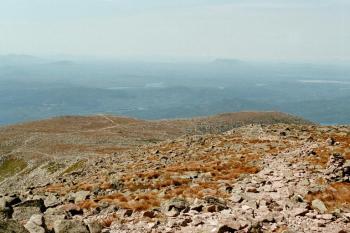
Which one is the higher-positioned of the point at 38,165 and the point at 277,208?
the point at 277,208

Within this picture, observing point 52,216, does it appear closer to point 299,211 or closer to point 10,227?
point 10,227

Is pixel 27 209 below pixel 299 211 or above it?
below

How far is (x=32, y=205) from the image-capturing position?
24359 millimetres

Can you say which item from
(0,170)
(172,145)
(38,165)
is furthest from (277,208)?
(0,170)

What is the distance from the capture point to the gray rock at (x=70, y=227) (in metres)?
18.9

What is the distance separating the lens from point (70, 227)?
19.1 metres

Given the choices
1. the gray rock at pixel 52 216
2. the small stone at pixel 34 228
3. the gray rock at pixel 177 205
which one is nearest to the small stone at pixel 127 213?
the gray rock at pixel 177 205

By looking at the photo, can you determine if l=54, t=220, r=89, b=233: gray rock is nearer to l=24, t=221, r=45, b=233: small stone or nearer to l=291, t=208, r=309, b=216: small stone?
l=24, t=221, r=45, b=233: small stone

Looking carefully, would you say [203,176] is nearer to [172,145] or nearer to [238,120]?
[172,145]

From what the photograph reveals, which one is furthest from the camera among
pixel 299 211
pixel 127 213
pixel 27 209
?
pixel 27 209

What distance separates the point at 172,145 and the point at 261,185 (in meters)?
24.5

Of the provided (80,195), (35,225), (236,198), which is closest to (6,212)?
(35,225)

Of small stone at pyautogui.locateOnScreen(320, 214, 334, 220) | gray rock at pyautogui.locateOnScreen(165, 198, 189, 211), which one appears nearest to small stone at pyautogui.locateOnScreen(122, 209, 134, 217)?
gray rock at pyautogui.locateOnScreen(165, 198, 189, 211)

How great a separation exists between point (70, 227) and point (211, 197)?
26.2 ft
